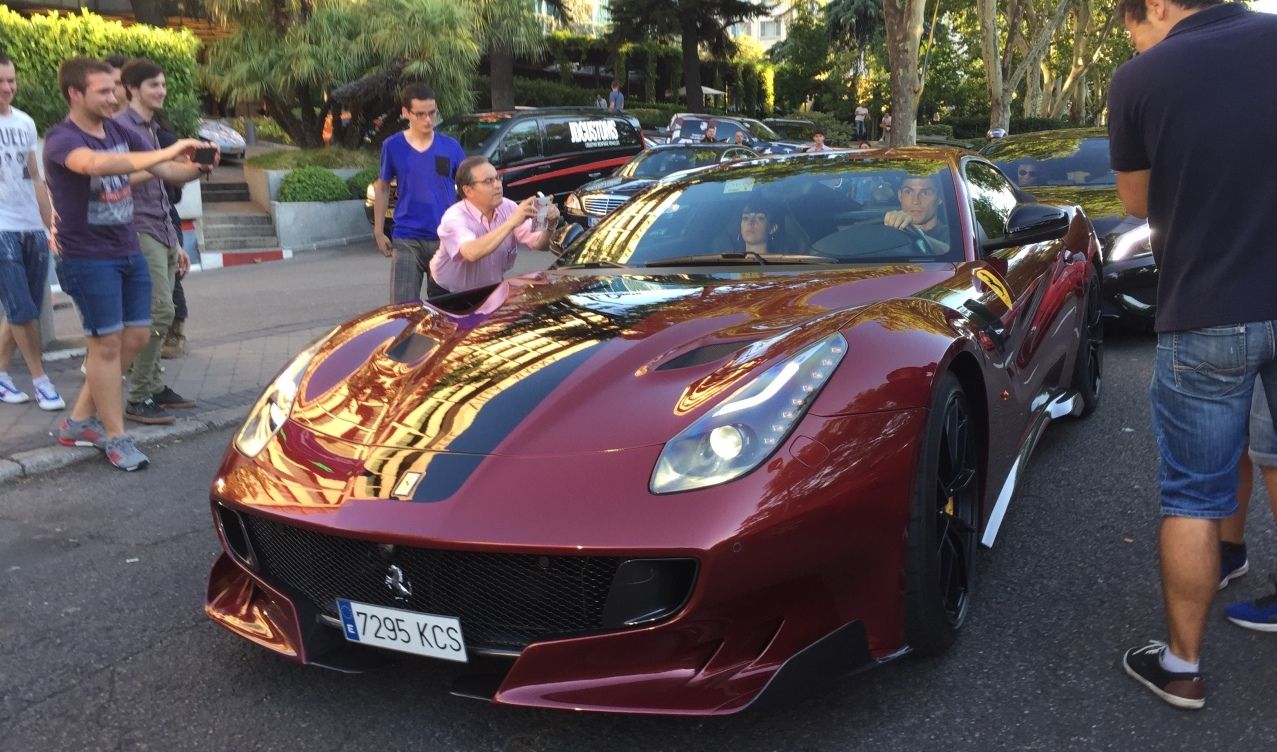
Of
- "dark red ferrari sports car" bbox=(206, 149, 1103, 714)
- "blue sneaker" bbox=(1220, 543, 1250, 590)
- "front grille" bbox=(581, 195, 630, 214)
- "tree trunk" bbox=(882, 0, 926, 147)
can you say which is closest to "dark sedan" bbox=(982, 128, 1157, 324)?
"blue sneaker" bbox=(1220, 543, 1250, 590)

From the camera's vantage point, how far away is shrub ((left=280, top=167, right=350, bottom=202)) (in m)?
14.9

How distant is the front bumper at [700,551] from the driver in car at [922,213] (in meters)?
1.48

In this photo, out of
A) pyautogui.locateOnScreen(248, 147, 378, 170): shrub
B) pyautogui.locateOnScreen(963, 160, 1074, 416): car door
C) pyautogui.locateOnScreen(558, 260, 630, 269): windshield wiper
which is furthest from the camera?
pyautogui.locateOnScreen(248, 147, 378, 170): shrub

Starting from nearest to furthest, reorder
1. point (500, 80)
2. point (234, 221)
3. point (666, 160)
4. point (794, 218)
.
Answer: point (794, 218), point (666, 160), point (234, 221), point (500, 80)

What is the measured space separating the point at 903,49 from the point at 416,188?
15.4 metres

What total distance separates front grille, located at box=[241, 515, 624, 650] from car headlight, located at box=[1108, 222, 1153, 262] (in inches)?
227

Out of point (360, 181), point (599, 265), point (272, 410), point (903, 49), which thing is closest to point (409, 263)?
point (599, 265)

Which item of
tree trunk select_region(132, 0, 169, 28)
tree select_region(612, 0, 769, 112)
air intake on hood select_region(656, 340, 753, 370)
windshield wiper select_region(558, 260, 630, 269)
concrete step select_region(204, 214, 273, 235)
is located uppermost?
tree select_region(612, 0, 769, 112)

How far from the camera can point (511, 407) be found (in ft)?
8.55

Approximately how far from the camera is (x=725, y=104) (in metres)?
51.7

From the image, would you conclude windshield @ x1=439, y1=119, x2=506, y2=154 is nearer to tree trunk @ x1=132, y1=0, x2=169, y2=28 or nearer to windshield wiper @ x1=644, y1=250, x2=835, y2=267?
tree trunk @ x1=132, y1=0, x2=169, y2=28

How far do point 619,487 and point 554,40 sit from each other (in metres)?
42.1

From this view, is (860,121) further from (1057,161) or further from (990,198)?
(990,198)

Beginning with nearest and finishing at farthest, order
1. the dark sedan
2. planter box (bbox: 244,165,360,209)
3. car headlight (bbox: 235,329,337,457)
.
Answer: car headlight (bbox: 235,329,337,457)
the dark sedan
planter box (bbox: 244,165,360,209)
